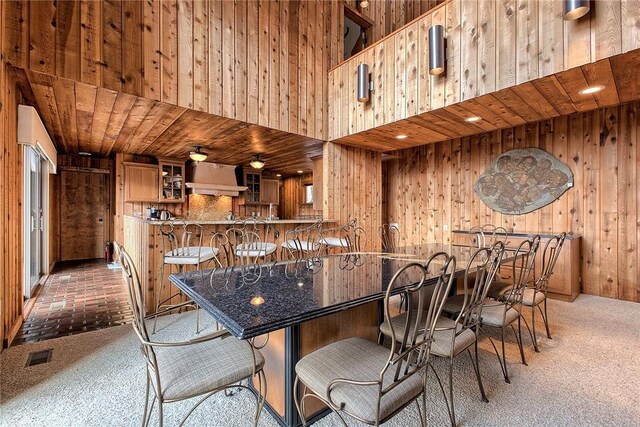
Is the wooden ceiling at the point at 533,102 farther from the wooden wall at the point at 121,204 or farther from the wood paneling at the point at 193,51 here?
the wooden wall at the point at 121,204

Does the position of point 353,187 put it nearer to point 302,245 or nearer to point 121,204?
point 302,245

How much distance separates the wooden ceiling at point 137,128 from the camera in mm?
3025

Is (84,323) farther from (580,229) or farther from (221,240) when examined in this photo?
(580,229)

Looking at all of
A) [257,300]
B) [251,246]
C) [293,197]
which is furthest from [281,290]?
[293,197]

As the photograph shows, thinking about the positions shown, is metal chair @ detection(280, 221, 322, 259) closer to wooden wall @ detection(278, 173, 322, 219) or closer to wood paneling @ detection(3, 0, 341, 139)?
wood paneling @ detection(3, 0, 341, 139)

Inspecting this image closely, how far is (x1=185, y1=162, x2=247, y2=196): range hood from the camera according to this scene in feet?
22.4

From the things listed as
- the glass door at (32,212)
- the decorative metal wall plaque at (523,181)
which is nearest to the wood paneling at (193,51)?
the glass door at (32,212)

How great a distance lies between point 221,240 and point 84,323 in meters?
1.56

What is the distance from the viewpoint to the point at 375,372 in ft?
4.03

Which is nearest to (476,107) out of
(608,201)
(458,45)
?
(458,45)

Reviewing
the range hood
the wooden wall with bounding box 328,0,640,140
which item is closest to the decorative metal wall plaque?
the wooden wall with bounding box 328,0,640,140

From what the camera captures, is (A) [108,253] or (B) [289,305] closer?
(B) [289,305]

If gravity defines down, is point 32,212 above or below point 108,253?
above

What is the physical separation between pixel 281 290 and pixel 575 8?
305 centimetres
